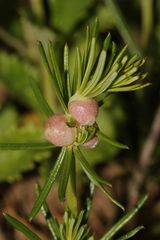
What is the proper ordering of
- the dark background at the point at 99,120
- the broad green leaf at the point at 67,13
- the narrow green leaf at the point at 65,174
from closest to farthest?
the narrow green leaf at the point at 65,174 → the dark background at the point at 99,120 → the broad green leaf at the point at 67,13

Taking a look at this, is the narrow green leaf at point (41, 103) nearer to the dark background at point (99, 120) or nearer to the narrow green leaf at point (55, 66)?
the narrow green leaf at point (55, 66)

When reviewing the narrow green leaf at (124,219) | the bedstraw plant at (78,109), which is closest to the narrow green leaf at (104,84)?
the bedstraw plant at (78,109)

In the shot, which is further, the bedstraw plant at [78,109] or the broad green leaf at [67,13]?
the broad green leaf at [67,13]

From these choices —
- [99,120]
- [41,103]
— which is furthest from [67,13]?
[41,103]

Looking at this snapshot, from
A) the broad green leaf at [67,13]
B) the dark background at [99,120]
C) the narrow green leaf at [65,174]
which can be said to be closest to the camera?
the narrow green leaf at [65,174]

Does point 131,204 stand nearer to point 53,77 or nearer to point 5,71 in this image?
point 5,71

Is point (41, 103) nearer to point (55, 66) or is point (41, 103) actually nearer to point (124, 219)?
point (55, 66)

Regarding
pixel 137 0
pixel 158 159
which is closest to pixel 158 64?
pixel 158 159
